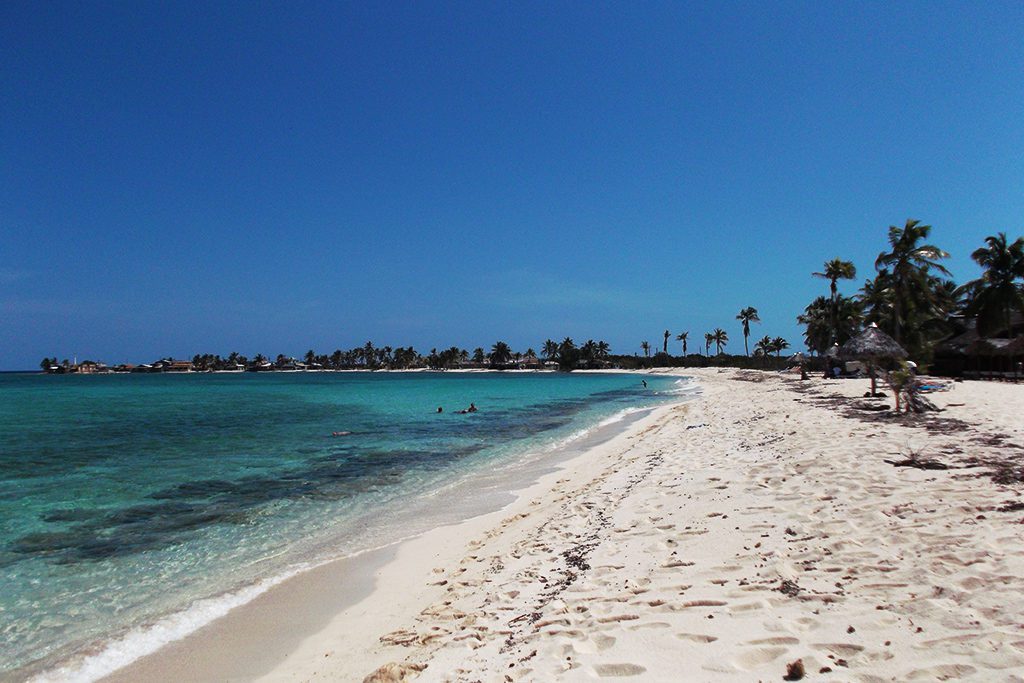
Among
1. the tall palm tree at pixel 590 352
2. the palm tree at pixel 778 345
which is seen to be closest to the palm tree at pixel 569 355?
the tall palm tree at pixel 590 352

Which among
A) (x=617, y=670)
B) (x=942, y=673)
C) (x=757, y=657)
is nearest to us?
(x=942, y=673)

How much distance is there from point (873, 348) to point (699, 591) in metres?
20.2

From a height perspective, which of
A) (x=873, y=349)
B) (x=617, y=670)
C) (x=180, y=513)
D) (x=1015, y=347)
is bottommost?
(x=180, y=513)

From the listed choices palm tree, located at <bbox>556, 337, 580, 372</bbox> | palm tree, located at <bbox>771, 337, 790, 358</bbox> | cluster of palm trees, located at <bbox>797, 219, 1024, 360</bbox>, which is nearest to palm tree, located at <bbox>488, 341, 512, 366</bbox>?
palm tree, located at <bbox>556, 337, 580, 372</bbox>

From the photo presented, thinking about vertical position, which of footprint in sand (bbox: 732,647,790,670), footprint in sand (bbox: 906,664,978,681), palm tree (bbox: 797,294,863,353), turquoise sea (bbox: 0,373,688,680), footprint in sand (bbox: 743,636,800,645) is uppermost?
palm tree (bbox: 797,294,863,353)

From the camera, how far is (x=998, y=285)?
108 feet

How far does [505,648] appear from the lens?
13.1 feet

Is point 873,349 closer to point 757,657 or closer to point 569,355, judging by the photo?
point 757,657

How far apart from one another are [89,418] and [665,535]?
34.3 metres

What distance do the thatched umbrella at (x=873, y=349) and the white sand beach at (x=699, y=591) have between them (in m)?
12.6

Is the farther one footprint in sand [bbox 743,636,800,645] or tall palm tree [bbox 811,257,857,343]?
tall palm tree [bbox 811,257,857,343]

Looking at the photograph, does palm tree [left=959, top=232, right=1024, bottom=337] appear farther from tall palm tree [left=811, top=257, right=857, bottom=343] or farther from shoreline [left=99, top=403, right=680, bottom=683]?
shoreline [left=99, top=403, right=680, bottom=683]

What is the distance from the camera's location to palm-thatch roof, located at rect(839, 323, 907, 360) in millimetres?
20047

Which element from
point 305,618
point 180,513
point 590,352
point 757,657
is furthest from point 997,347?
point 590,352
